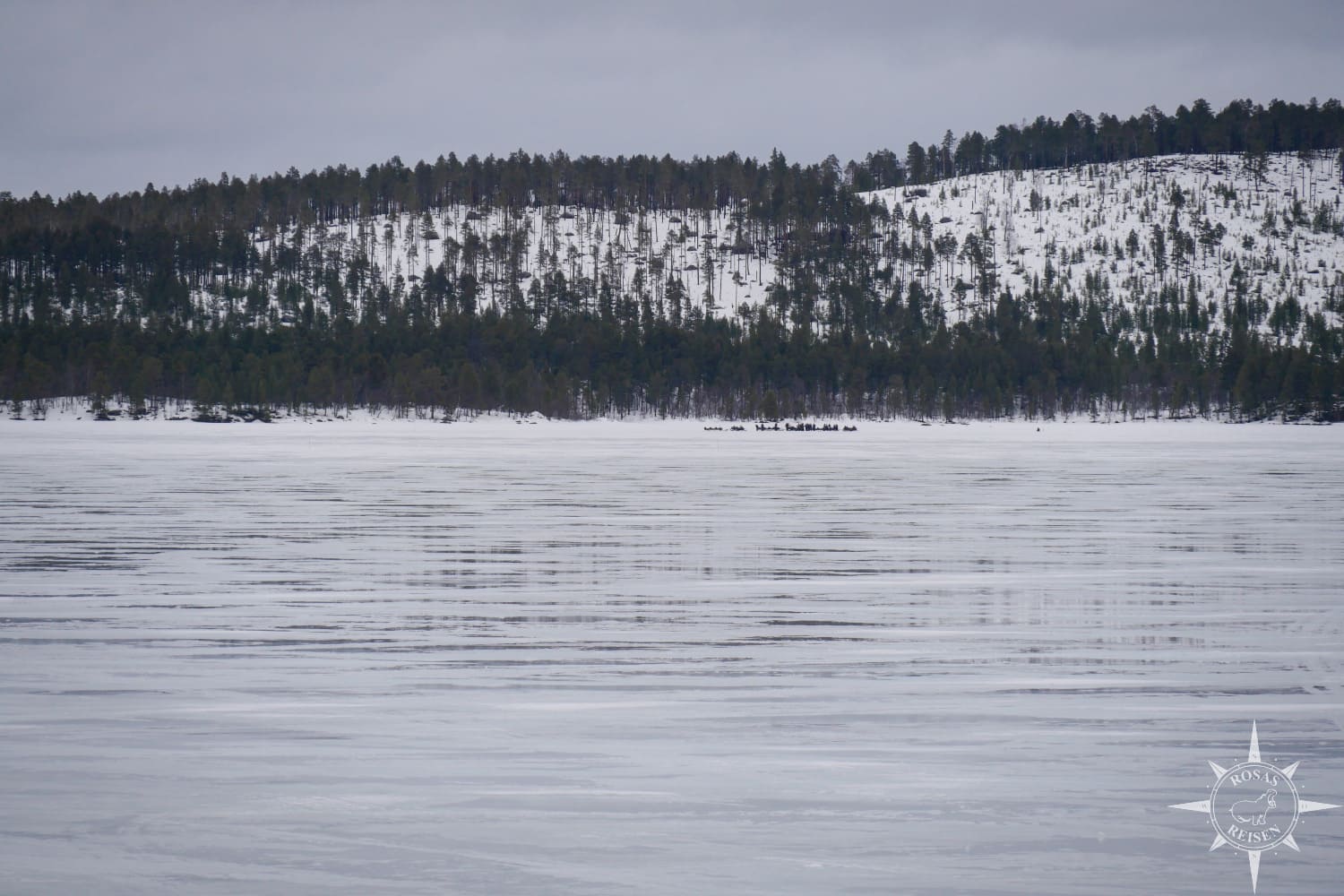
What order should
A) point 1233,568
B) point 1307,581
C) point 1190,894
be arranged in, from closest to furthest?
1. point 1190,894
2. point 1307,581
3. point 1233,568

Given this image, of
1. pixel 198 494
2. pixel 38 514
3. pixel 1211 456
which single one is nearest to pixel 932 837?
pixel 38 514

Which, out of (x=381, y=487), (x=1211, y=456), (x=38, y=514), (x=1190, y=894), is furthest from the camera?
(x=1211, y=456)

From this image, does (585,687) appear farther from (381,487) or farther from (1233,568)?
(381,487)

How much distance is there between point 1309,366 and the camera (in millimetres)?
163375

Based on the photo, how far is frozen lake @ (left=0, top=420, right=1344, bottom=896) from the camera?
600cm

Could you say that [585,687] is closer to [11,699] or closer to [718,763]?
[718,763]

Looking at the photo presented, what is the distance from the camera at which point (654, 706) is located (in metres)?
8.94

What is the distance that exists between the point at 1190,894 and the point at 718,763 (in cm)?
266

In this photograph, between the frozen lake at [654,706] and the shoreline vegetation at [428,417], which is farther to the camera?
the shoreline vegetation at [428,417]

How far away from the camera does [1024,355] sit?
19038cm

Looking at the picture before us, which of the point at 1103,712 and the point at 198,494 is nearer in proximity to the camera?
the point at 1103,712

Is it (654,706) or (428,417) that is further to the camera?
(428,417)

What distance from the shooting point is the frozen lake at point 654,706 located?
600 cm

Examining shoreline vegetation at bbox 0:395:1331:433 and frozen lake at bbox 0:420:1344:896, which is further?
shoreline vegetation at bbox 0:395:1331:433
